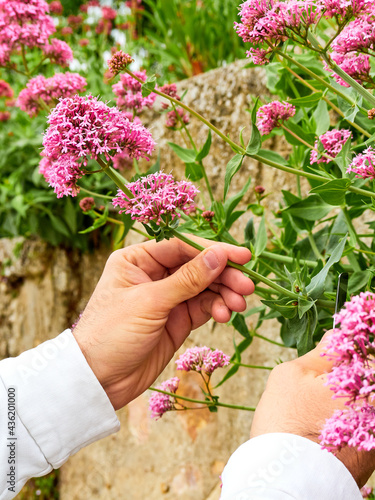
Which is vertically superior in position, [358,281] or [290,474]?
[358,281]

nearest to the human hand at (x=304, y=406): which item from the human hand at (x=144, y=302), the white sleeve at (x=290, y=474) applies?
the white sleeve at (x=290, y=474)

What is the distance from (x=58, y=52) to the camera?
169 cm

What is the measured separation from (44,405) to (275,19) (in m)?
0.83

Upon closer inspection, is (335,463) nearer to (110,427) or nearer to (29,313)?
(110,427)

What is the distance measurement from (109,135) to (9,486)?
70 centimetres

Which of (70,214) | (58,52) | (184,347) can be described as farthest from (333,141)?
(70,214)

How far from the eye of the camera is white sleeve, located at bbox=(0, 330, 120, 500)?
1064mm

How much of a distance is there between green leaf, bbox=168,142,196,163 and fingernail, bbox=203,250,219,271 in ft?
1.55

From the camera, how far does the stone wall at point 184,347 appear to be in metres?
2.11

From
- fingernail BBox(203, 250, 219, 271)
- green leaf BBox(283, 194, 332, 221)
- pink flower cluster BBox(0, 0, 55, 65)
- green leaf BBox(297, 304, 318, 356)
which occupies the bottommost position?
green leaf BBox(297, 304, 318, 356)

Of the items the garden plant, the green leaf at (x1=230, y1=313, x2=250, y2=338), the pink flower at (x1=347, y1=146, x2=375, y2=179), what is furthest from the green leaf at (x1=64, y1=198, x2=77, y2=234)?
the pink flower at (x1=347, y1=146, x2=375, y2=179)

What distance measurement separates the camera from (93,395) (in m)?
1.09

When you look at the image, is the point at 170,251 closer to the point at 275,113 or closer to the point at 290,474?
the point at 275,113

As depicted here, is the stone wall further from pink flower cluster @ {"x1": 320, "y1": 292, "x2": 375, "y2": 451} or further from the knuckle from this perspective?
pink flower cluster @ {"x1": 320, "y1": 292, "x2": 375, "y2": 451}
